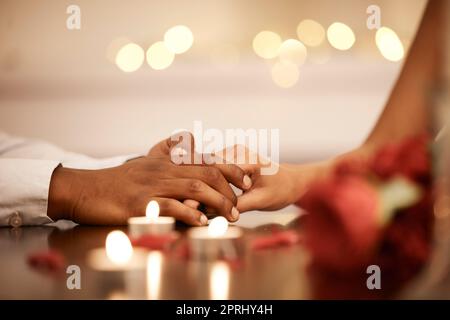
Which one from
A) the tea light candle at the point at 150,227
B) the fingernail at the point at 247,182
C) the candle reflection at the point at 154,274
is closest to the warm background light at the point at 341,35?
the fingernail at the point at 247,182

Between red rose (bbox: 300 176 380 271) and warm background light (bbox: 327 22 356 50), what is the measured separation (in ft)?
5.18

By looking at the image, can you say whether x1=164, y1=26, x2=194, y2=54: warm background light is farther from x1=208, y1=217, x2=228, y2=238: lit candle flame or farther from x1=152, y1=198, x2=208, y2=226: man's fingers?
x1=208, y1=217, x2=228, y2=238: lit candle flame

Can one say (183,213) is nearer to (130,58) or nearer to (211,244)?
(211,244)

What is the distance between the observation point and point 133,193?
942 millimetres

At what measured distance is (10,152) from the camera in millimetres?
1326

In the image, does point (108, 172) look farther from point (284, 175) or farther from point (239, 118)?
point (239, 118)

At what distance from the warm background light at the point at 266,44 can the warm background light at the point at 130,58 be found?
41 centimetres

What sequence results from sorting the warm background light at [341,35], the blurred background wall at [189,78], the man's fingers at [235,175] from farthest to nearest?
1. the warm background light at [341,35]
2. the blurred background wall at [189,78]
3. the man's fingers at [235,175]

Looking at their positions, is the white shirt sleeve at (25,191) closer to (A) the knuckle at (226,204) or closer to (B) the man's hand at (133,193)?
(B) the man's hand at (133,193)

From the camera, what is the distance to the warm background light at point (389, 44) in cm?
196

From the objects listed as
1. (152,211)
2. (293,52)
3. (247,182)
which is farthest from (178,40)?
(152,211)

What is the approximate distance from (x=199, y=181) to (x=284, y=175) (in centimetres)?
23

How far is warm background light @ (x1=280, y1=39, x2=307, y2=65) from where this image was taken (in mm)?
1971

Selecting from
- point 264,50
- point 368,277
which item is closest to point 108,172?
point 368,277
